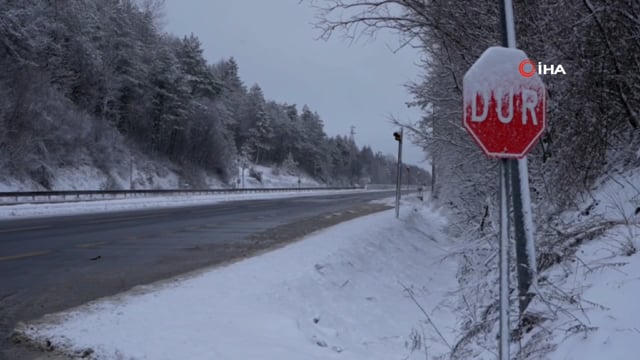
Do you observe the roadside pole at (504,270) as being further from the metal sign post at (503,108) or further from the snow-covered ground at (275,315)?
the snow-covered ground at (275,315)

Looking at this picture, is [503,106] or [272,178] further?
[272,178]

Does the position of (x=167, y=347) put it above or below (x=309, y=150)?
below

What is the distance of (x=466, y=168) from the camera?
1553cm

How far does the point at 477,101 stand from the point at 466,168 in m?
12.1

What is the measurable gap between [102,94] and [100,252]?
47005mm

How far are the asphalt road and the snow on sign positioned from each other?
475 centimetres

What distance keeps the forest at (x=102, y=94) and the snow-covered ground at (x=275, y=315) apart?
1350 inches

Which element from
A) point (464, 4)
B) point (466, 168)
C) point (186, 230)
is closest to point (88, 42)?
point (186, 230)

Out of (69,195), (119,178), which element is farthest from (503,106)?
(119,178)

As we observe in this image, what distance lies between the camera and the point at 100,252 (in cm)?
1300

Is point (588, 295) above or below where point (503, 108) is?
below

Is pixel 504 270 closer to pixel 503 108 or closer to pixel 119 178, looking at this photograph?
pixel 503 108

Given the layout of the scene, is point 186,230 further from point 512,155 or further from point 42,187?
point 42,187

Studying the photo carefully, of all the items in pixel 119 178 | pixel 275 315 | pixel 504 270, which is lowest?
pixel 275 315
